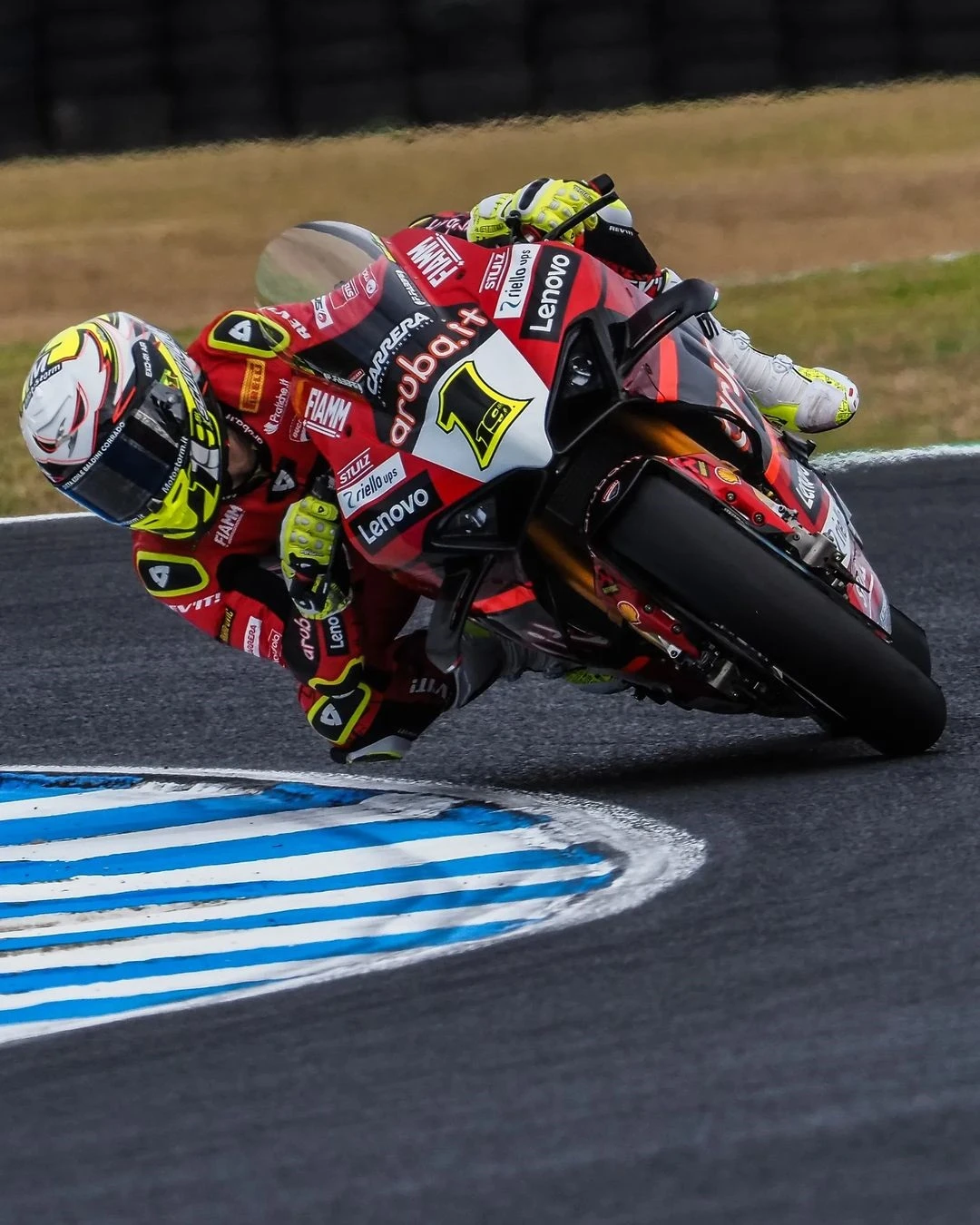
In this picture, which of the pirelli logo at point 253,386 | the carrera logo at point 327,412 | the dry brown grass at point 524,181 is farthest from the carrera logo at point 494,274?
the dry brown grass at point 524,181

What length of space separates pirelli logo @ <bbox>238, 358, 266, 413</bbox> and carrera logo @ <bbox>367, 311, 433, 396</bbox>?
67 centimetres

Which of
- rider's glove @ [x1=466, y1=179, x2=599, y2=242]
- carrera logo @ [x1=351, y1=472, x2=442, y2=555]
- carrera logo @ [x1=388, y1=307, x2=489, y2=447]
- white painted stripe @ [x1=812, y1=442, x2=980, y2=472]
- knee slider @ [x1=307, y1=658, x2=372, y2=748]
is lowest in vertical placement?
white painted stripe @ [x1=812, y1=442, x2=980, y2=472]

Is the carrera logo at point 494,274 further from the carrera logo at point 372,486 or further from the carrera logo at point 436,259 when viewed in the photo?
the carrera logo at point 372,486

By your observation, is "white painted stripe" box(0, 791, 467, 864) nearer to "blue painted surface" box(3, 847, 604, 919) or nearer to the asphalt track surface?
"blue painted surface" box(3, 847, 604, 919)

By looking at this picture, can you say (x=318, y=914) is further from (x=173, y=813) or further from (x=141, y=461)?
(x=141, y=461)

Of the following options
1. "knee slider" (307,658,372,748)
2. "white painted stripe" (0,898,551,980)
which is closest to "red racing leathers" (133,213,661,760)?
"knee slider" (307,658,372,748)

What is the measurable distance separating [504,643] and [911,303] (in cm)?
689

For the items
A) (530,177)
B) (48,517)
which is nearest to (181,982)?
(48,517)

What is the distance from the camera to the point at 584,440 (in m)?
4.27

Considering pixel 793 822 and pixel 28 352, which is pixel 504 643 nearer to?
pixel 793 822

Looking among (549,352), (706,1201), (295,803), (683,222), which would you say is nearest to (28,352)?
(683,222)

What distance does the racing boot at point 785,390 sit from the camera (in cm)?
503

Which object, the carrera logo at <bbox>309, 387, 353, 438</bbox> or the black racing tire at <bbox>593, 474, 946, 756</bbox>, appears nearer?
the black racing tire at <bbox>593, 474, 946, 756</bbox>

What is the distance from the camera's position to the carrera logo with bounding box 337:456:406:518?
434 centimetres
